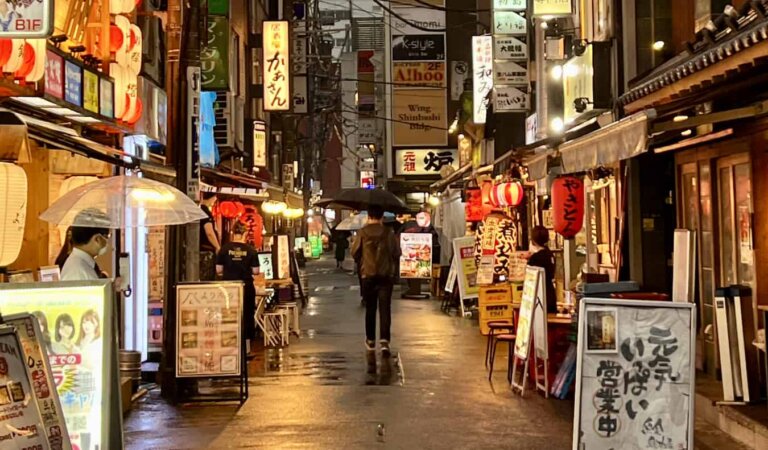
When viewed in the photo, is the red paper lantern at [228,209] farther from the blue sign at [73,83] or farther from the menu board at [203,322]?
the menu board at [203,322]

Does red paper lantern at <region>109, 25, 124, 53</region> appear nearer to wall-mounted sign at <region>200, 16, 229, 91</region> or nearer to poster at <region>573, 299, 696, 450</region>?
wall-mounted sign at <region>200, 16, 229, 91</region>

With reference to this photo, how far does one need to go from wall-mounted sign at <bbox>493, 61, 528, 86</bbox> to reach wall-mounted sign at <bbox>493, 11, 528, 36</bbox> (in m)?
0.74

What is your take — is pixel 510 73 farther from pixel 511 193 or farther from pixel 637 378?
pixel 637 378

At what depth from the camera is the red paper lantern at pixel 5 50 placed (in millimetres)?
8898

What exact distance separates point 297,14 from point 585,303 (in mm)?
33203

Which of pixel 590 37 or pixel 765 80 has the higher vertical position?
pixel 590 37

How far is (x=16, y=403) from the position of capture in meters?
4.59

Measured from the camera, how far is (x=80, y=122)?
1223cm

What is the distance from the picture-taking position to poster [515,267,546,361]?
34.7ft

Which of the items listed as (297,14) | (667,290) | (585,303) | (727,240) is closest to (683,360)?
(585,303)

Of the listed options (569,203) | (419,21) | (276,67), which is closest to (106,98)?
(569,203)

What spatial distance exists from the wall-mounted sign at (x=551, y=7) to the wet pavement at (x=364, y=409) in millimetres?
6151

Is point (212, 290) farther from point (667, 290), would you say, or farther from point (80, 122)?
point (667, 290)

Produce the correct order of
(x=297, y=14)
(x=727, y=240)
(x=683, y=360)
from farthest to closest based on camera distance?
(x=297, y=14) < (x=727, y=240) < (x=683, y=360)
